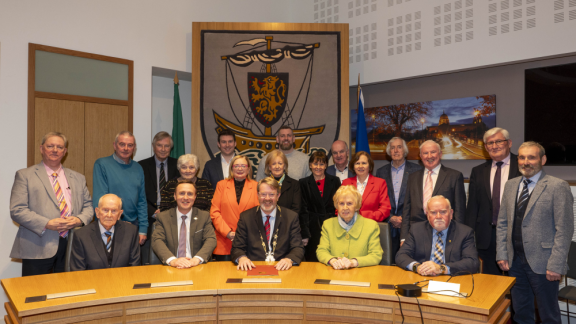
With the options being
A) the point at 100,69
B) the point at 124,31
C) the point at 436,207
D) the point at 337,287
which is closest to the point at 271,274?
the point at 337,287

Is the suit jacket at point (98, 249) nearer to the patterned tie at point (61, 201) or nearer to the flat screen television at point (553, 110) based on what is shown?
the patterned tie at point (61, 201)

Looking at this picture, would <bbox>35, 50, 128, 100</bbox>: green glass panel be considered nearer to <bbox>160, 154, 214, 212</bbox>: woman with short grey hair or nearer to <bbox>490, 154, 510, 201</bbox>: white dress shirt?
<bbox>160, 154, 214, 212</bbox>: woman with short grey hair

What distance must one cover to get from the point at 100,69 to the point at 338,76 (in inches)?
120

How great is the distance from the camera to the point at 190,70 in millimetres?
5770

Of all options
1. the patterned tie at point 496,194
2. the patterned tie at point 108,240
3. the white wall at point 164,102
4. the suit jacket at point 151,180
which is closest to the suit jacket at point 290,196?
the suit jacket at point 151,180

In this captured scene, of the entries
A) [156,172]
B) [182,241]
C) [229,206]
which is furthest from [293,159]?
[182,241]

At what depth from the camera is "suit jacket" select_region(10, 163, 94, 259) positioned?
3.24 metres

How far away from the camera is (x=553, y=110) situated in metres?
4.36

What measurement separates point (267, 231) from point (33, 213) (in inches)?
75.0

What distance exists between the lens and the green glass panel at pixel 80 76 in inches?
175

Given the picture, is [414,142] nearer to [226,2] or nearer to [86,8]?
[226,2]

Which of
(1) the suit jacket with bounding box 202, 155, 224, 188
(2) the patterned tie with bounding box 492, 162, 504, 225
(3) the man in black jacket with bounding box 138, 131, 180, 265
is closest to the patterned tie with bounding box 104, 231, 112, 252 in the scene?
(3) the man in black jacket with bounding box 138, 131, 180, 265

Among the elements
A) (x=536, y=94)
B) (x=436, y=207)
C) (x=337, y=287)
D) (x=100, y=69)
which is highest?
(x=100, y=69)

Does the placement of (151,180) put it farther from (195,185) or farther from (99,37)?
(99,37)
